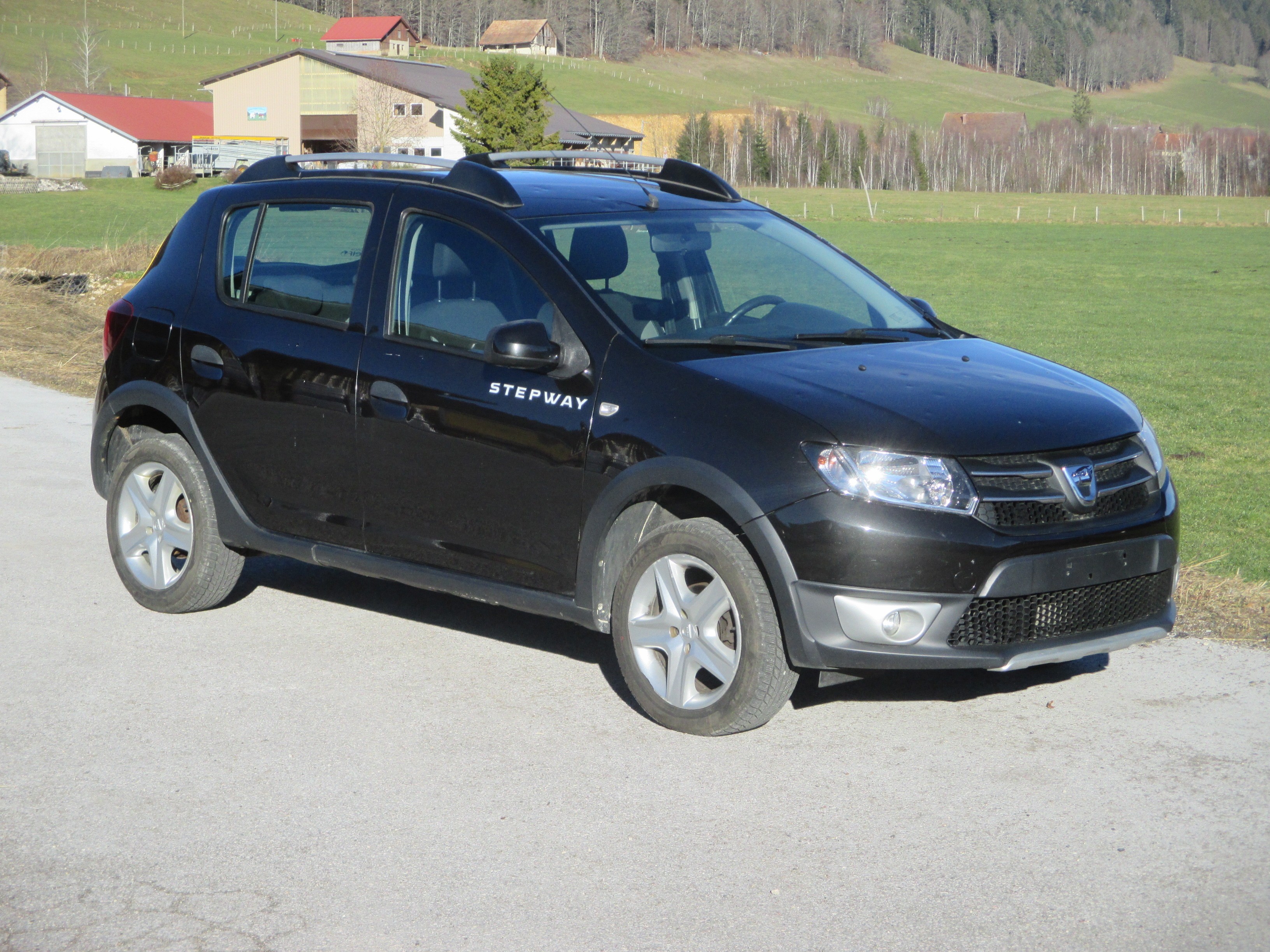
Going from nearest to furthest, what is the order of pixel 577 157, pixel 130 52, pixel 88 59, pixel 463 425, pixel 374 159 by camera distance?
pixel 463 425
pixel 374 159
pixel 577 157
pixel 88 59
pixel 130 52

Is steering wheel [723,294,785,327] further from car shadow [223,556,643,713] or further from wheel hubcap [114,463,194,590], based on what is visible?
wheel hubcap [114,463,194,590]

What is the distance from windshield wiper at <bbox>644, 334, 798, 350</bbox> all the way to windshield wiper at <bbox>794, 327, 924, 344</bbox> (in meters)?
0.14

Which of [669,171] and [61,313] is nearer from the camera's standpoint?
[669,171]

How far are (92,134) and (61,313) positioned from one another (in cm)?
9743

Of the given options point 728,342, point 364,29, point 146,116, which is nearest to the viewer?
point 728,342

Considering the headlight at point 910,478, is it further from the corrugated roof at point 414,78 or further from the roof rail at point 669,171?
the corrugated roof at point 414,78

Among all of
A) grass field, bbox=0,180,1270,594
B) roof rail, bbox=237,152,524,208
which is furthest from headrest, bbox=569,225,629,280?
grass field, bbox=0,180,1270,594

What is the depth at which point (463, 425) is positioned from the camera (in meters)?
5.41

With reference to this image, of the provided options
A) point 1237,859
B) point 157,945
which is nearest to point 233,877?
point 157,945

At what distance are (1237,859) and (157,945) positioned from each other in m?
2.74

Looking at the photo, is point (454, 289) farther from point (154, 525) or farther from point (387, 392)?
point (154, 525)

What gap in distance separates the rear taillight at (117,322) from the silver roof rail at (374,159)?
3.34 ft

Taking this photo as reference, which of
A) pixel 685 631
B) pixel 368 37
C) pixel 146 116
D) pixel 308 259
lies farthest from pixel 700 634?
pixel 368 37

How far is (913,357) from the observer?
536 centimetres
